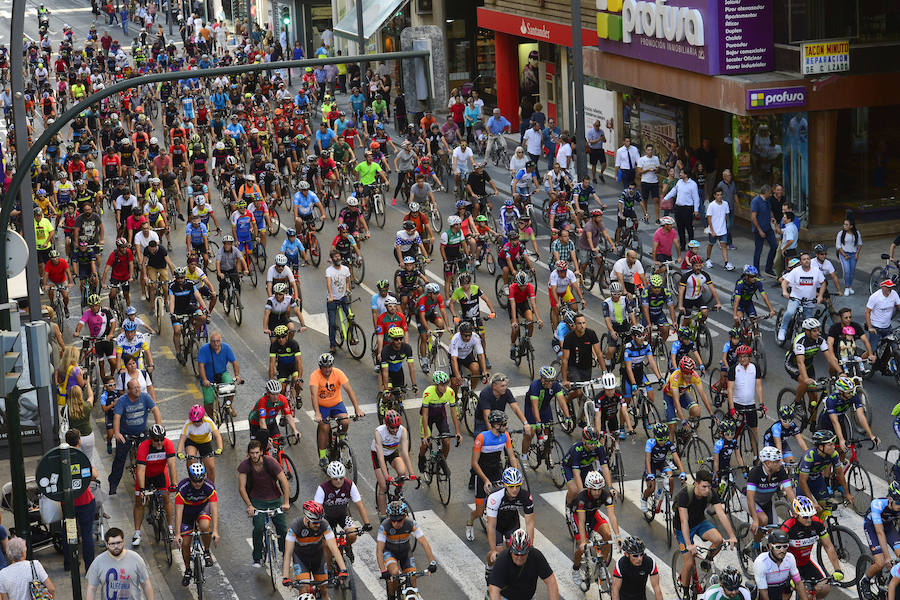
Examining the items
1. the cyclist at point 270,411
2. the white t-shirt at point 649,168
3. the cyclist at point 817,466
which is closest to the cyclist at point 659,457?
the cyclist at point 817,466

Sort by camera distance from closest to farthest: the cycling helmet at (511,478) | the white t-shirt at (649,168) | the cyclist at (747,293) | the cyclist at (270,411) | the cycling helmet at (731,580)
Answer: the cycling helmet at (731,580), the cycling helmet at (511,478), the cyclist at (270,411), the cyclist at (747,293), the white t-shirt at (649,168)

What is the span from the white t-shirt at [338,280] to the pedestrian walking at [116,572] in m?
10.6

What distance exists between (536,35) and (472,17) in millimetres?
10642

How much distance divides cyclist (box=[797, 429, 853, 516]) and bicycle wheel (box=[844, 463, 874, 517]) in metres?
0.98

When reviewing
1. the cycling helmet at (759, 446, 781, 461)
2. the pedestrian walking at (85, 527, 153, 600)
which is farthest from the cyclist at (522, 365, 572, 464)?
the pedestrian walking at (85, 527, 153, 600)

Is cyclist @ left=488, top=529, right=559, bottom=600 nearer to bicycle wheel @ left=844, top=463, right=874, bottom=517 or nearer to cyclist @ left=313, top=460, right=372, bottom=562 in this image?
cyclist @ left=313, top=460, right=372, bottom=562

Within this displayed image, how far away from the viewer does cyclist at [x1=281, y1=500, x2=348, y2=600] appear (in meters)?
15.4

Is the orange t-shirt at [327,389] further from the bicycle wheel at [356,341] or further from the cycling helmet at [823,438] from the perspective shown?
the cycling helmet at [823,438]

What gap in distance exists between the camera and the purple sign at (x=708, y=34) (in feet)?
108

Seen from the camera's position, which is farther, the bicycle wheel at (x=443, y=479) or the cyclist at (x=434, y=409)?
the cyclist at (x=434, y=409)

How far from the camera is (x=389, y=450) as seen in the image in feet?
60.8

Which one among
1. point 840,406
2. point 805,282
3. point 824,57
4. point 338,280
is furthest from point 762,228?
point 840,406

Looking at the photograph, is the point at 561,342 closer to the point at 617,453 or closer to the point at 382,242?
the point at 617,453

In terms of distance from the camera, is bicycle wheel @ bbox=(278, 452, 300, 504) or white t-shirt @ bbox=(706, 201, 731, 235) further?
white t-shirt @ bbox=(706, 201, 731, 235)
